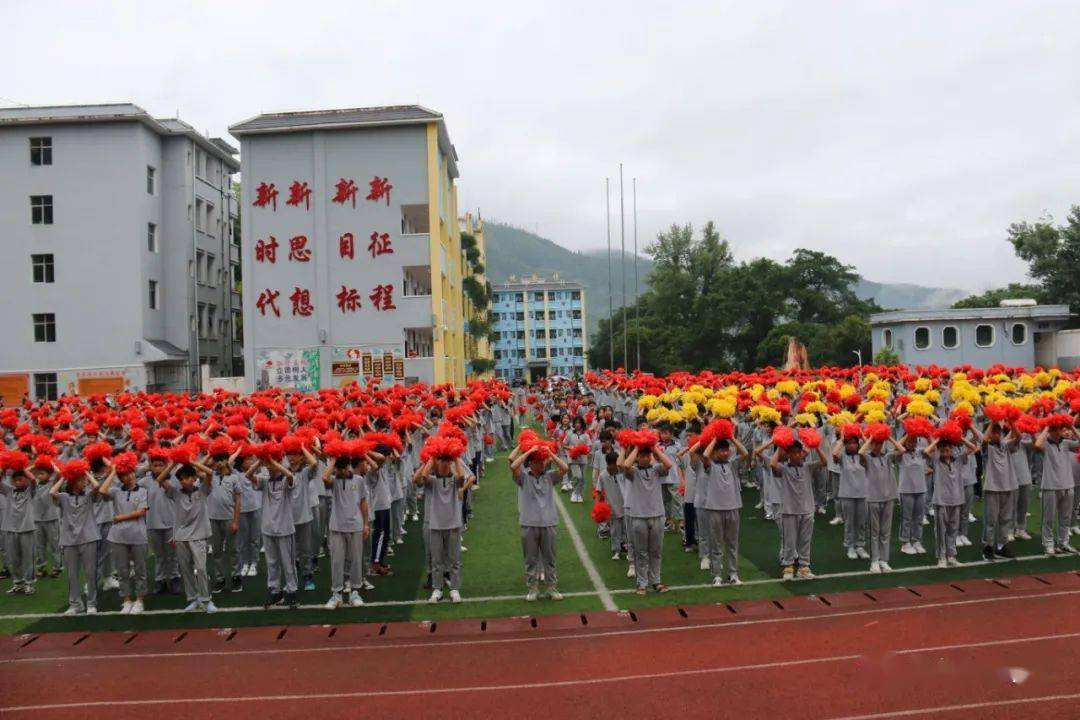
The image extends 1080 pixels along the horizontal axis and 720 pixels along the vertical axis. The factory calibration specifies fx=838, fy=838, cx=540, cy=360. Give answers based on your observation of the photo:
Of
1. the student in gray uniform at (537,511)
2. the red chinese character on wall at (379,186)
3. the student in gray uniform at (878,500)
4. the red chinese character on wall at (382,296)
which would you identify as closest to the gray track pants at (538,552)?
the student in gray uniform at (537,511)

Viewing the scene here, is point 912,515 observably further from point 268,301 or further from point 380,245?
point 268,301

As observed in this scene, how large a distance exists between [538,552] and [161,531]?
4554mm

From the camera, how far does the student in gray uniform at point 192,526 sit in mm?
9211

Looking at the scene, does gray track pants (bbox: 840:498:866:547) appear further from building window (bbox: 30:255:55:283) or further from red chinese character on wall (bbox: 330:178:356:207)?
building window (bbox: 30:255:55:283)

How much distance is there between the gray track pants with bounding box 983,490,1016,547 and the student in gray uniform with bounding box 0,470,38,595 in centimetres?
1171

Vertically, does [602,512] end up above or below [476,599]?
above

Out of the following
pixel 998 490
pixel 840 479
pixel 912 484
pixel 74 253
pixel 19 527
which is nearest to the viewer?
pixel 19 527

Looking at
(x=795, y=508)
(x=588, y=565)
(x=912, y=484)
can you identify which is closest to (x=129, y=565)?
(x=588, y=565)

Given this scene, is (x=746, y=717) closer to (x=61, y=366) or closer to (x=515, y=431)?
(x=515, y=431)

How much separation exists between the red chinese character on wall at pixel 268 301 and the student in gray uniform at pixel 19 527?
2212cm

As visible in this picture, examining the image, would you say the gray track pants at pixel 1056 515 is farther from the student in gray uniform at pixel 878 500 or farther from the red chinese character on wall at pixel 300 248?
the red chinese character on wall at pixel 300 248

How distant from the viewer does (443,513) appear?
9.40 meters

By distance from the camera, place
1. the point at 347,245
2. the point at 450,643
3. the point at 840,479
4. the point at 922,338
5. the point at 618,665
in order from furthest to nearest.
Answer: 1. the point at 922,338
2. the point at 347,245
3. the point at 840,479
4. the point at 450,643
5. the point at 618,665

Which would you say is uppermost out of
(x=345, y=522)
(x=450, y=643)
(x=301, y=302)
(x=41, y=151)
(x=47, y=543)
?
(x=41, y=151)
